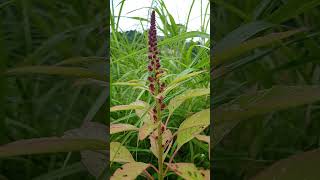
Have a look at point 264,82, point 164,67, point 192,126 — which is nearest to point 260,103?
point 264,82

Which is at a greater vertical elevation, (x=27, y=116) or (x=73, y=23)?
(x=73, y=23)

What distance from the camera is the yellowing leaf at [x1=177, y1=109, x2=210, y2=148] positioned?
843mm

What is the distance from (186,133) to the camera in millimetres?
872

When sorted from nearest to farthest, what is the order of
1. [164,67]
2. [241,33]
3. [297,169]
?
[297,169]
[241,33]
[164,67]

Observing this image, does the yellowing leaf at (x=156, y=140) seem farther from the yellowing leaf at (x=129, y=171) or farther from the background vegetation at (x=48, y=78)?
the background vegetation at (x=48, y=78)

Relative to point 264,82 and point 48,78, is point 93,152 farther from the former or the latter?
point 264,82

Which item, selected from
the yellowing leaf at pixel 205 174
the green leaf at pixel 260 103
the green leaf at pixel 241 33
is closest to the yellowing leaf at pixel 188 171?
the yellowing leaf at pixel 205 174

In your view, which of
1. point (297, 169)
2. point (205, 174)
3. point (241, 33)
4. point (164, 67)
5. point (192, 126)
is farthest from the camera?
point (164, 67)

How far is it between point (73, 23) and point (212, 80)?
250mm

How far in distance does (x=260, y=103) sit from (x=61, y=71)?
0.31 m

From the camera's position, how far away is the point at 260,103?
0.63 metres

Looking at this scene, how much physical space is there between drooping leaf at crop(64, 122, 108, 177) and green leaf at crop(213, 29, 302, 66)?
0.22m

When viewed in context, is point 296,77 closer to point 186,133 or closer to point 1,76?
point 186,133

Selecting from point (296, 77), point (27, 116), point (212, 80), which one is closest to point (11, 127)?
point (27, 116)
